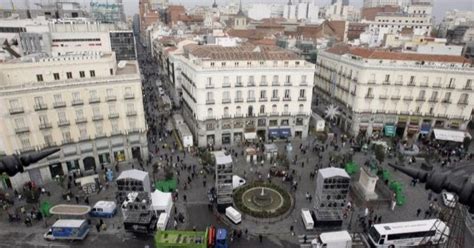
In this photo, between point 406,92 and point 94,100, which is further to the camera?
point 406,92

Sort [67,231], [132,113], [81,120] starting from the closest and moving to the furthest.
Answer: [67,231], [81,120], [132,113]

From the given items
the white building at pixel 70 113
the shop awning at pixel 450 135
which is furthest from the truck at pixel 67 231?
the shop awning at pixel 450 135

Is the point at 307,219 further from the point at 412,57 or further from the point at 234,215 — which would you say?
the point at 412,57

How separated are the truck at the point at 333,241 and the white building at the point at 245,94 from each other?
28.6 meters

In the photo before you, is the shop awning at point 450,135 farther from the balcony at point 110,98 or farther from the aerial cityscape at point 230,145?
the balcony at point 110,98

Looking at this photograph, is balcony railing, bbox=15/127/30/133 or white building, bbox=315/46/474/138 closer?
balcony railing, bbox=15/127/30/133

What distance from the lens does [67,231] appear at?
3244 centimetres

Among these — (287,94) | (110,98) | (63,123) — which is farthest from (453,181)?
(287,94)

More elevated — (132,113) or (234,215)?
(132,113)

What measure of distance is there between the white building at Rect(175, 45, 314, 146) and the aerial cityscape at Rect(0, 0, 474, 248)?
0.26 metres

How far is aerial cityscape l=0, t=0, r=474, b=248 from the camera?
34.6m

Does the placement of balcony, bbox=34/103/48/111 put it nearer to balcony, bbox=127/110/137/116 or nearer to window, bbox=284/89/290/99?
balcony, bbox=127/110/137/116

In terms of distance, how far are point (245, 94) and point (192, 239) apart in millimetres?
30709

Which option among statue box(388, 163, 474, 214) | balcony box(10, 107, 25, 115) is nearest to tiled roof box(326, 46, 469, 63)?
statue box(388, 163, 474, 214)
